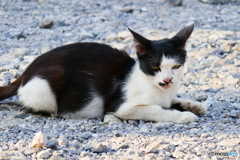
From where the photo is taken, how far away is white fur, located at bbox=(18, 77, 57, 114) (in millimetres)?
4805

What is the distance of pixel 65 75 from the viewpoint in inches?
191

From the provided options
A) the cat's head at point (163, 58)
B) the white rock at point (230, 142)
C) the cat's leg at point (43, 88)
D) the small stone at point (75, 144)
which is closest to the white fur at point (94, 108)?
the cat's leg at point (43, 88)

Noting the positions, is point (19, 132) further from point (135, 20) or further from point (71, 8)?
point (71, 8)

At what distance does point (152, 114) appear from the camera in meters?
→ 4.64

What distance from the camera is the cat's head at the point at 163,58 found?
176 inches

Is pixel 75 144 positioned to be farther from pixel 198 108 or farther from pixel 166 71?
pixel 198 108

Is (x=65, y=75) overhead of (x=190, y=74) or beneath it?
overhead

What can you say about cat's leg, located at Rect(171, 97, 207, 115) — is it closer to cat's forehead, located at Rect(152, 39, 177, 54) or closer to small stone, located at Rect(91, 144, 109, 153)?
cat's forehead, located at Rect(152, 39, 177, 54)

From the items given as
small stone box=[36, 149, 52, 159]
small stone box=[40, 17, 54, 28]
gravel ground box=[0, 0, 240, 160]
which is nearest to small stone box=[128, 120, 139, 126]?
gravel ground box=[0, 0, 240, 160]

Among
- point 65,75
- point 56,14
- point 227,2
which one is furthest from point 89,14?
point 65,75

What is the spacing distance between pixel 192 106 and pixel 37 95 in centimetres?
182

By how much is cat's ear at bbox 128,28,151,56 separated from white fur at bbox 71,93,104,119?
77cm

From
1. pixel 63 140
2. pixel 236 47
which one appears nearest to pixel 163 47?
pixel 63 140

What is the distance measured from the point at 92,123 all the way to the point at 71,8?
242 inches
